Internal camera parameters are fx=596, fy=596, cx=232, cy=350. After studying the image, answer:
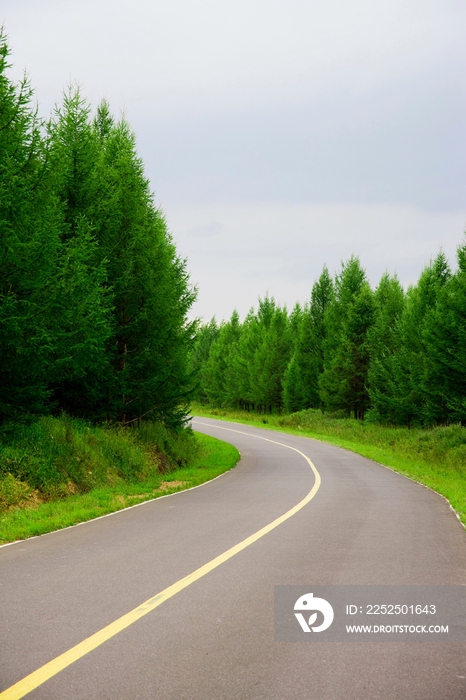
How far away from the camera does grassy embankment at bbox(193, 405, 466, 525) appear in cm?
1808

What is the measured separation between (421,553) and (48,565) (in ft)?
15.6

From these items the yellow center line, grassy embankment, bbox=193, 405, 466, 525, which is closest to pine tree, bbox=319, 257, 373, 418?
grassy embankment, bbox=193, 405, 466, 525

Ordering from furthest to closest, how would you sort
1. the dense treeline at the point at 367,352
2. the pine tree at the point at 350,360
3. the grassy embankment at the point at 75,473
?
the pine tree at the point at 350,360, the dense treeline at the point at 367,352, the grassy embankment at the point at 75,473

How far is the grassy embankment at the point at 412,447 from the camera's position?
59.3 feet

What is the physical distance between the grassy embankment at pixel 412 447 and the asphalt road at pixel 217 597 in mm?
3576

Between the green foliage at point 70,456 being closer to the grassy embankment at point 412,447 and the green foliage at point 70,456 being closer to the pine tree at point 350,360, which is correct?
the grassy embankment at point 412,447

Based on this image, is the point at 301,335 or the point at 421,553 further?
the point at 301,335

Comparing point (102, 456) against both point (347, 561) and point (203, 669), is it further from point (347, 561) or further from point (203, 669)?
point (203, 669)

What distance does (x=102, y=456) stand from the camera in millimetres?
15883

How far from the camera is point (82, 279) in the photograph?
1379 cm

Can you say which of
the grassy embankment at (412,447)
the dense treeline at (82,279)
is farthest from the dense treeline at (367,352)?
the dense treeline at (82,279)

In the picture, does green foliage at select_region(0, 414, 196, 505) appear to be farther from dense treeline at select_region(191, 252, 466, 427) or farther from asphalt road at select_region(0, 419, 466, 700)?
dense treeline at select_region(191, 252, 466, 427)

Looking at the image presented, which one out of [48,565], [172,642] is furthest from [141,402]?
[172,642]

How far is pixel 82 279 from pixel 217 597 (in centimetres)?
960
